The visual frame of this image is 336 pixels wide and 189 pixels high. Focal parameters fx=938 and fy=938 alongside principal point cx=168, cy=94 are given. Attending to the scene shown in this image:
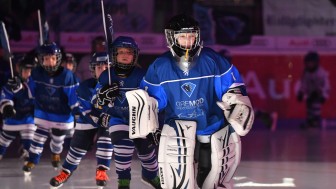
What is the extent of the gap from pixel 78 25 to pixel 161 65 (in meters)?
9.24

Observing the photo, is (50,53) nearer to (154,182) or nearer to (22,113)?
(22,113)

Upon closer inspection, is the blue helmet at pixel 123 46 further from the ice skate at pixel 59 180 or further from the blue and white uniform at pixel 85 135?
the ice skate at pixel 59 180

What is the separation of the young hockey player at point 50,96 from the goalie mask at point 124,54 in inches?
74.0

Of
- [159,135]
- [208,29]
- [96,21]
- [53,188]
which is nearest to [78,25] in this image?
[96,21]

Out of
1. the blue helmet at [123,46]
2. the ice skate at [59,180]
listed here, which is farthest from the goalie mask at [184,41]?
the ice skate at [59,180]

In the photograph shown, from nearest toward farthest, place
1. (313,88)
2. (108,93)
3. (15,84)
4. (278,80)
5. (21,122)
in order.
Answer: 1. (108,93)
2. (15,84)
3. (21,122)
4. (313,88)
5. (278,80)

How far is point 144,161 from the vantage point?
824 cm

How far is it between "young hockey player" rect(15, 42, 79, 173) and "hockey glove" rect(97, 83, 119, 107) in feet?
6.54

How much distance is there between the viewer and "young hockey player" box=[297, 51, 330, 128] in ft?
51.7

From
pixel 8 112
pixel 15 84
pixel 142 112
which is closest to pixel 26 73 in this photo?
pixel 15 84

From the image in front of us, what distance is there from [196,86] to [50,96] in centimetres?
416

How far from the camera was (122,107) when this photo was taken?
813 centimetres

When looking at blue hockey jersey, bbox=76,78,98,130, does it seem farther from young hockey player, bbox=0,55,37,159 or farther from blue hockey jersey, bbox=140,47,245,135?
blue hockey jersey, bbox=140,47,245,135

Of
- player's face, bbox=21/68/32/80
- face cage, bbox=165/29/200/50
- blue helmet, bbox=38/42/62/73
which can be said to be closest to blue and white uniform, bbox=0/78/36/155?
player's face, bbox=21/68/32/80
